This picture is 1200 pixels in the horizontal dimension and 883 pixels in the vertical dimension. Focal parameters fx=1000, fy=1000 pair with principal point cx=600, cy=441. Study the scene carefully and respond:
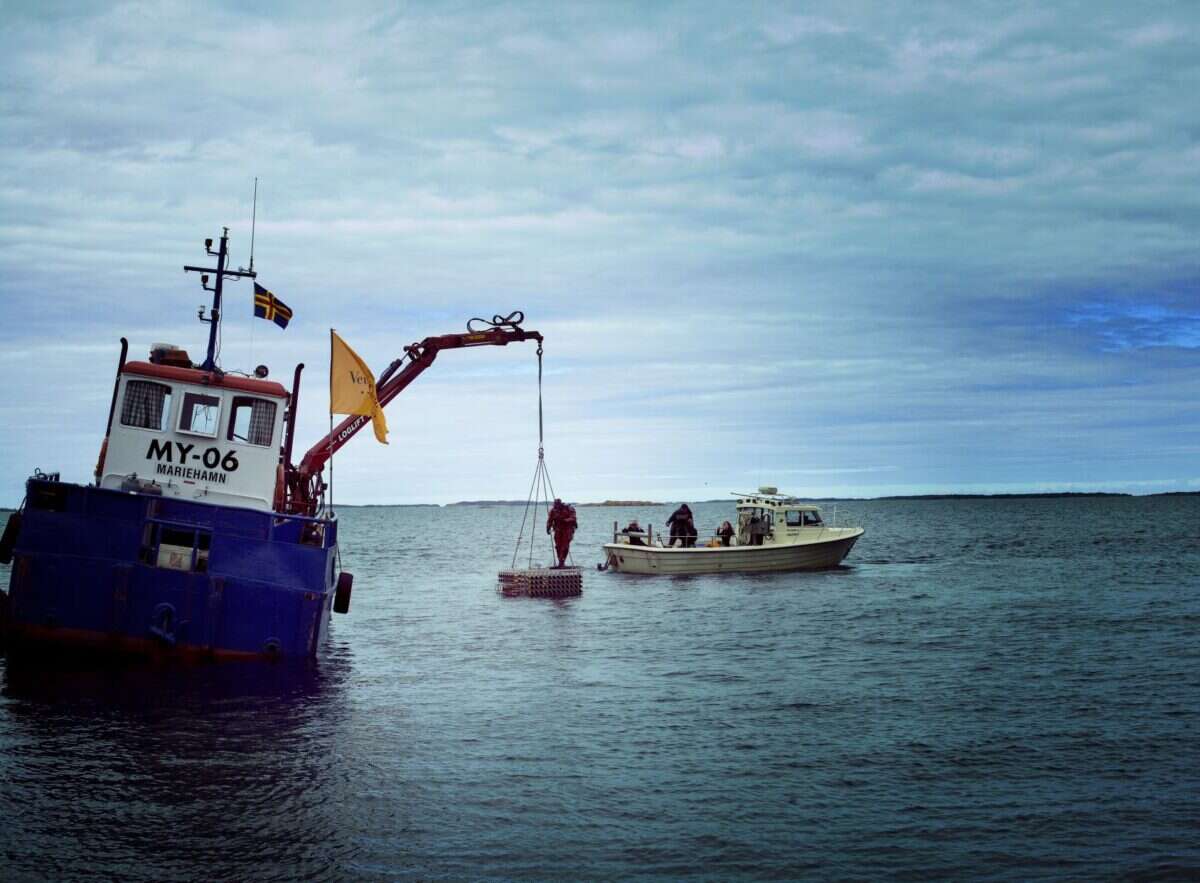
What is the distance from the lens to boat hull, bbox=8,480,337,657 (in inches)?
709

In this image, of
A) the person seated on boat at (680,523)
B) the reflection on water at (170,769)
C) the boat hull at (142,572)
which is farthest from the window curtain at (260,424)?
the person seated on boat at (680,523)

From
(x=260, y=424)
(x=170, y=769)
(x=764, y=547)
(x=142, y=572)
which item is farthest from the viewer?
(x=764, y=547)

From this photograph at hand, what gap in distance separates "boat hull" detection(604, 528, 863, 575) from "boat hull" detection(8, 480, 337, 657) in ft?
92.9

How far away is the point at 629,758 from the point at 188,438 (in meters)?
11.6

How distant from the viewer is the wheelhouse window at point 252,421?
66.9ft

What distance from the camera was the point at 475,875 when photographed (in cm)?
947

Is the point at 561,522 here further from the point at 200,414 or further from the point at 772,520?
the point at 200,414

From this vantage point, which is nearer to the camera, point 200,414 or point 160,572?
point 160,572

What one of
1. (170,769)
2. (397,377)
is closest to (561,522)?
(397,377)

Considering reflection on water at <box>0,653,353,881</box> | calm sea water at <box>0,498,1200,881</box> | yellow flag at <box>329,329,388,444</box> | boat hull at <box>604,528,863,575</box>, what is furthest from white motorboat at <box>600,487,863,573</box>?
reflection on water at <box>0,653,353,881</box>

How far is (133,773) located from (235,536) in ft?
19.6

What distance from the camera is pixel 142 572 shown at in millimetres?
18078

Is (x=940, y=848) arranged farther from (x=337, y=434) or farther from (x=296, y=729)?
(x=337, y=434)

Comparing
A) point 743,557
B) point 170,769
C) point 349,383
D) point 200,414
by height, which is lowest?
point 170,769
